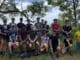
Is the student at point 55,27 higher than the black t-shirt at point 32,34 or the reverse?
higher

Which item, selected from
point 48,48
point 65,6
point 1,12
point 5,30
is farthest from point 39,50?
point 65,6

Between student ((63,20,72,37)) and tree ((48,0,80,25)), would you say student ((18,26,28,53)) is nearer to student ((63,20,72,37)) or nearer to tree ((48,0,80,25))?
student ((63,20,72,37))

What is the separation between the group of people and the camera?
15.4 metres

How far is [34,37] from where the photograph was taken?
1554 cm

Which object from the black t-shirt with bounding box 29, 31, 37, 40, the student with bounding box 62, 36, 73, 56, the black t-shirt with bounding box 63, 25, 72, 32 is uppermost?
the black t-shirt with bounding box 63, 25, 72, 32

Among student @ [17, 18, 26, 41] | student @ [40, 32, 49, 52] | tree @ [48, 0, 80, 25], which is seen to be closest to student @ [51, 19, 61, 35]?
student @ [40, 32, 49, 52]

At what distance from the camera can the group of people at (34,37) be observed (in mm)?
15445

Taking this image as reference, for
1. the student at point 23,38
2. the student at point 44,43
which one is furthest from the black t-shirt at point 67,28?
the student at point 23,38

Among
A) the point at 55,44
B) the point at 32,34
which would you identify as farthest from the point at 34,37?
the point at 55,44

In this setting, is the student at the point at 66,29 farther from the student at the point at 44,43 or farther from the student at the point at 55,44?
the student at the point at 44,43

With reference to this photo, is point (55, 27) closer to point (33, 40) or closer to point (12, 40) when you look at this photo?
point (33, 40)

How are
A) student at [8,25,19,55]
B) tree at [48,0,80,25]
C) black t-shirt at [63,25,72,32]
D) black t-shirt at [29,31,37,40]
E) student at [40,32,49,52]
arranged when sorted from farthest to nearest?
tree at [48,0,80,25] < black t-shirt at [63,25,72,32] < student at [8,25,19,55] < black t-shirt at [29,31,37,40] < student at [40,32,49,52]

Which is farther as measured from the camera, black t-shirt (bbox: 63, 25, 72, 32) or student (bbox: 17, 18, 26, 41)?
black t-shirt (bbox: 63, 25, 72, 32)

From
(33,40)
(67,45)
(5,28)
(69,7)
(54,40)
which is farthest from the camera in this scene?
(69,7)
